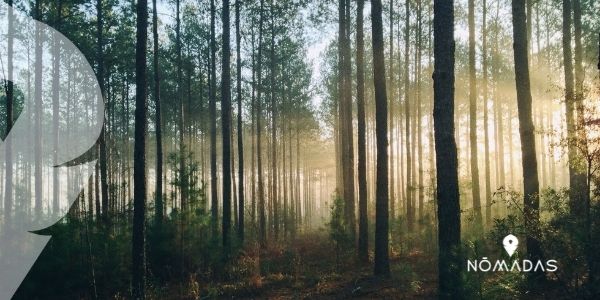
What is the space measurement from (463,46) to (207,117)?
19.5 meters

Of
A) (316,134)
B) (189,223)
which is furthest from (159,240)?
(316,134)

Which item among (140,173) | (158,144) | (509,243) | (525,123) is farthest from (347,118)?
(509,243)

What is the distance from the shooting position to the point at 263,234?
19.6m

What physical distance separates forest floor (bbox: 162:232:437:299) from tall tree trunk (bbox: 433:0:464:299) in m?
2.35

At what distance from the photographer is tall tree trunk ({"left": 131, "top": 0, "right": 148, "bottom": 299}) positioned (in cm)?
905

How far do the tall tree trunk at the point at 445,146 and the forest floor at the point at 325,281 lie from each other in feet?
7.71

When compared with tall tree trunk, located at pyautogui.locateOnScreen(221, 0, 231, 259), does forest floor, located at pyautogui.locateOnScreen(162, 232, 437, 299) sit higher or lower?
lower

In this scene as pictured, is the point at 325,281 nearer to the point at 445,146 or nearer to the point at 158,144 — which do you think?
the point at 445,146

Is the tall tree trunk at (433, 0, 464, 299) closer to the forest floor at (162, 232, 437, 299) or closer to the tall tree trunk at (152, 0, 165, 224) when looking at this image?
the forest floor at (162, 232, 437, 299)

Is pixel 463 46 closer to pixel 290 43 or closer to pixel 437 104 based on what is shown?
pixel 290 43

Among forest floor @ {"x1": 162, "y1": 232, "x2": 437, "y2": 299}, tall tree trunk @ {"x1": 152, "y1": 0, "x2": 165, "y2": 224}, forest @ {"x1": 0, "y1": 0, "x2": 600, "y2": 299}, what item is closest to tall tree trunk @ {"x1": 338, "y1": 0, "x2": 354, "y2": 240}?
forest @ {"x1": 0, "y1": 0, "x2": 600, "y2": 299}

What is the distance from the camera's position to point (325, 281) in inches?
431

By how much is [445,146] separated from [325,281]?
5.68m

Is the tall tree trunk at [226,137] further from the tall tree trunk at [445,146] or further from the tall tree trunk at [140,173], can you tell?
the tall tree trunk at [445,146]
